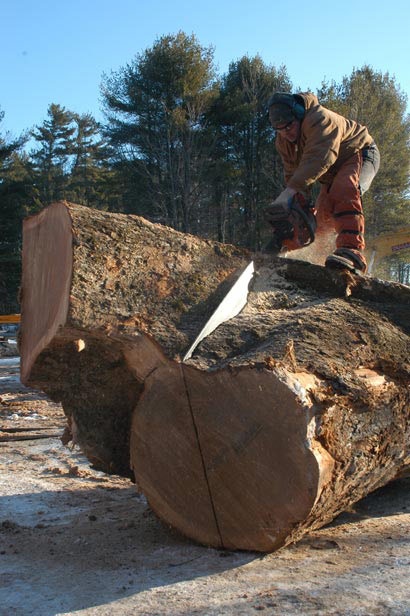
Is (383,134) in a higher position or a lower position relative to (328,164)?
higher

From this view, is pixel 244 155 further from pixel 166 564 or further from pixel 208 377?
pixel 166 564

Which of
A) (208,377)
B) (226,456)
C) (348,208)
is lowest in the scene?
(226,456)

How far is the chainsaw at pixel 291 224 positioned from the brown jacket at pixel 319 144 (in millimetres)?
117

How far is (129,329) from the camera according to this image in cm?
264

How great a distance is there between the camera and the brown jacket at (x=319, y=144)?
4070 mm

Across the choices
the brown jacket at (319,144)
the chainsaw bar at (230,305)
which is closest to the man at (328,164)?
the brown jacket at (319,144)

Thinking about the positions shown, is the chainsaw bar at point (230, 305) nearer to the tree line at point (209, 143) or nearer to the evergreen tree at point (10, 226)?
the tree line at point (209, 143)

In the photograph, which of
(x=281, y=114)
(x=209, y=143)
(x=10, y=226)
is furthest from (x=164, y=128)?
(x=281, y=114)

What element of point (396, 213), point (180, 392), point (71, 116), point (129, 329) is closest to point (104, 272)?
point (129, 329)

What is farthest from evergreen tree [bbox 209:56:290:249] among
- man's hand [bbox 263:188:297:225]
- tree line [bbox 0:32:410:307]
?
man's hand [bbox 263:188:297:225]

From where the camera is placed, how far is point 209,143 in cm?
2158

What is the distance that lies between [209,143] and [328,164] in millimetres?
18105

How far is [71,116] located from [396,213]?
68.4 feet

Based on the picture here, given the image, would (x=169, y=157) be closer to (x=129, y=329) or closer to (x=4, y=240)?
(x=4, y=240)
